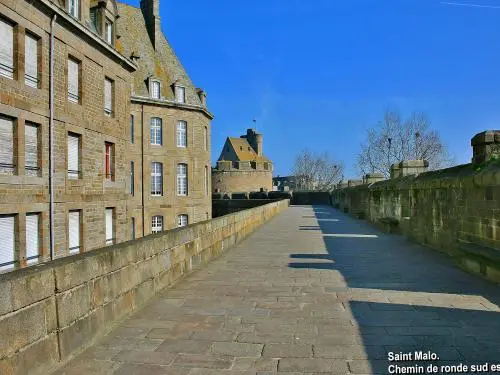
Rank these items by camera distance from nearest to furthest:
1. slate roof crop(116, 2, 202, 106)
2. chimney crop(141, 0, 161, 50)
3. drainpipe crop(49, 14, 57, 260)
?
drainpipe crop(49, 14, 57, 260) → slate roof crop(116, 2, 202, 106) → chimney crop(141, 0, 161, 50)

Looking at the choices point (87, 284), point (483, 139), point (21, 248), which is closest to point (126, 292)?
point (87, 284)

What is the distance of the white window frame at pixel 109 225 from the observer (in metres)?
20.3

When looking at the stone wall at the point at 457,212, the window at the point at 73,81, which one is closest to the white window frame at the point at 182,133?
the window at the point at 73,81

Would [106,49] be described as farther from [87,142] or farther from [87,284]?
[87,284]

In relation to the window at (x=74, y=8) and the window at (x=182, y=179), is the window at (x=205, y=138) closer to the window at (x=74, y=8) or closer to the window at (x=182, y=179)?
the window at (x=182, y=179)

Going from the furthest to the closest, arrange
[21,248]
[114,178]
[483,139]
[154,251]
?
1. [114,178]
2. [21,248]
3. [483,139]
4. [154,251]

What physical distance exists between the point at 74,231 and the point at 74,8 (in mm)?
9308

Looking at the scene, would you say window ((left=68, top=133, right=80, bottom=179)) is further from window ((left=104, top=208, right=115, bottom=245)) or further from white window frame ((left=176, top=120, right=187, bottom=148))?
white window frame ((left=176, top=120, right=187, bottom=148))

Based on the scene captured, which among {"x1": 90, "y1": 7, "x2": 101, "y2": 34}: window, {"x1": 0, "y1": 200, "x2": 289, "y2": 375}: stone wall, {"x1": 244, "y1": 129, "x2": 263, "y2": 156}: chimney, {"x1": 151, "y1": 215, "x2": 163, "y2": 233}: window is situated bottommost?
{"x1": 151, "y1": 215, "x2": 163, "y2": 233}: window

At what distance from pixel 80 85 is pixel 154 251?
14209 mm

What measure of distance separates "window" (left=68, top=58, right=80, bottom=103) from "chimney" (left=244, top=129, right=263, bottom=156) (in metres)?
72.0

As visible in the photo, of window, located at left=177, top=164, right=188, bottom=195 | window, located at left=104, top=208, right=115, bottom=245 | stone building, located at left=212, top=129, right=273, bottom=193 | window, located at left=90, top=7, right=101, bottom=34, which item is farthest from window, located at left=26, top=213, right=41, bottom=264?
stone building, located at left=212, top=129, right=273, bottom=193

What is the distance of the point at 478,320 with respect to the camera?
4.55 m

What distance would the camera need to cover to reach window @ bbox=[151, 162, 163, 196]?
32281 mm
